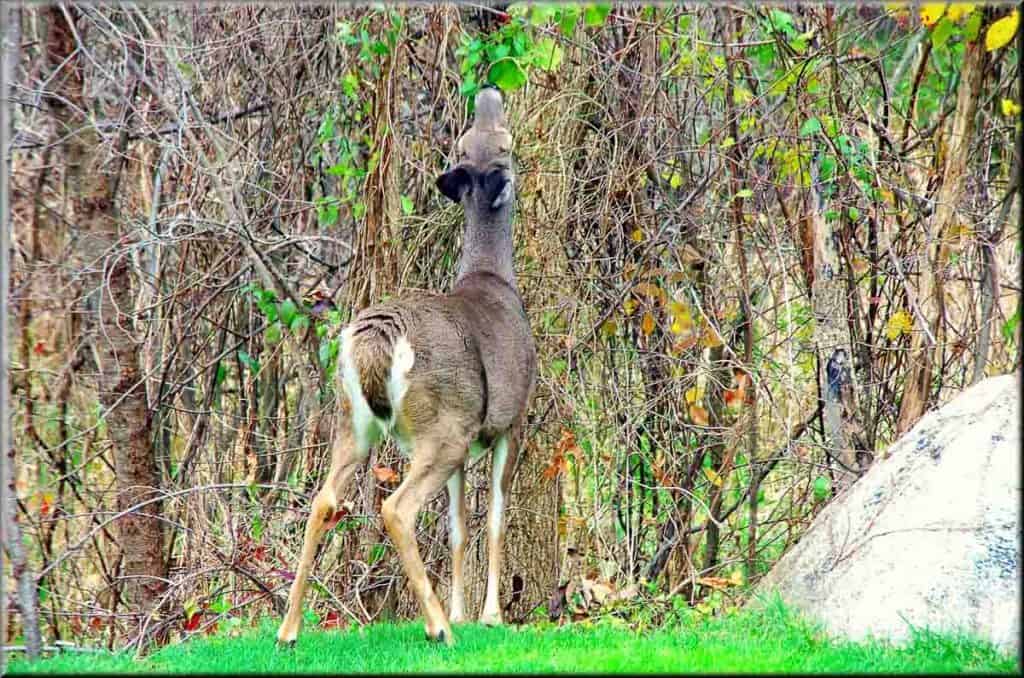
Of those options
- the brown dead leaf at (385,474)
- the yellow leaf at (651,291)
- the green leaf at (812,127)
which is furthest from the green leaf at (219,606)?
the green leaf at (812,127)

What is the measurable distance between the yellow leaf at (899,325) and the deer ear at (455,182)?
2938 millimetres

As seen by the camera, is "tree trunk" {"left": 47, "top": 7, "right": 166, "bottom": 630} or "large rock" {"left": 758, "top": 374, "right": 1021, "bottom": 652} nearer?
"large rock" {"left": 758, "top": 374, "right": 1021, "bottom": 652}

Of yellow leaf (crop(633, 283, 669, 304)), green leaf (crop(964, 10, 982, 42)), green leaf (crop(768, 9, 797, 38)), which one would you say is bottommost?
yellow leaf (crop(633, 283, 669, 304))

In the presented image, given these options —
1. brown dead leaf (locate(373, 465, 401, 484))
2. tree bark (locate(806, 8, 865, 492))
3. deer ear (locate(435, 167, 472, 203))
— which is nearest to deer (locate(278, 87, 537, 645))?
deer ear (locate(435, 167, 472, 203))

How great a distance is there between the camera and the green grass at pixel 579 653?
4984mm

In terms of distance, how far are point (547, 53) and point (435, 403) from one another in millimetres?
2560

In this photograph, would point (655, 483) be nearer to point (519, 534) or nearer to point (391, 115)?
point (519, 534)

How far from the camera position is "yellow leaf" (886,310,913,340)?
26.5 ft

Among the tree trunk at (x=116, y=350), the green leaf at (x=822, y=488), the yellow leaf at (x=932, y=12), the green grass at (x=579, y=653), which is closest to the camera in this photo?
the green grass at (x=579, y=653)

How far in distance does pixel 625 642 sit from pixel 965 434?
210 centimetres

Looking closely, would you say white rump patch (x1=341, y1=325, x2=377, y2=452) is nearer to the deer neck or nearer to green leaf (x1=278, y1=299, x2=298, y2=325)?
the deer neck

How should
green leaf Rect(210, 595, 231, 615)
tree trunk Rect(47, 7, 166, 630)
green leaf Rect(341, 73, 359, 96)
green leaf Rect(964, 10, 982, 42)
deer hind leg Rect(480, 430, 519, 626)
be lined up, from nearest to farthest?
1. deer hind leg Rect(480, 430, 519, 626)
2. green leaf Rect(964, 10, 982, 42)
3. green leaf Rect(210, 595, 231, 615)
4. green leaf Rect(341, 73, 359, 96)
5. tree trunk Rect(47, 7, 166, 630)

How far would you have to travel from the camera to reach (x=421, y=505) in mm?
6168

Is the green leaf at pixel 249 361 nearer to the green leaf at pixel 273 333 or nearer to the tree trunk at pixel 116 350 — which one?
the green leaf at pixel 273 333
